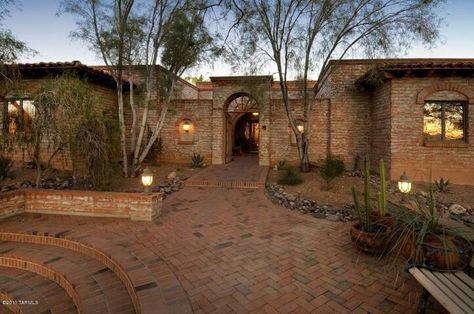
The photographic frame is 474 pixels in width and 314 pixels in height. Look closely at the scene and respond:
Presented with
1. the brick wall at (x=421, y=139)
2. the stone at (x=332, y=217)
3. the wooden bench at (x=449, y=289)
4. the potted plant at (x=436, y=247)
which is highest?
the brick wall at (x=421, y=139)

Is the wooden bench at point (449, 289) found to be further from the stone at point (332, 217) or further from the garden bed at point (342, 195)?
the garden bed at point (342, 195)

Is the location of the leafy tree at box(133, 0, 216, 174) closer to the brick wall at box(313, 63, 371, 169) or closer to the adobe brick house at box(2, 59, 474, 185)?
the adobe brick house at box(2, 59, 474, 185)

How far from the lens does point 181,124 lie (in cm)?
1259

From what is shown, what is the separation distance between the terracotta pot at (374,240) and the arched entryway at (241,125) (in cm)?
952

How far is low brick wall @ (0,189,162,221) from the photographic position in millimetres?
5043

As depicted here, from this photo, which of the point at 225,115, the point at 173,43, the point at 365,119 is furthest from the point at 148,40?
the point at 365,119

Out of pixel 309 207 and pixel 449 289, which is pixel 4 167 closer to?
pixel 309 207

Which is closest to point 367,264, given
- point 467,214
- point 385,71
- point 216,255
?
point 216,255

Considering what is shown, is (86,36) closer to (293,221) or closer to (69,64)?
(69,64)

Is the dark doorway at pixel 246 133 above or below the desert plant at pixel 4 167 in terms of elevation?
above

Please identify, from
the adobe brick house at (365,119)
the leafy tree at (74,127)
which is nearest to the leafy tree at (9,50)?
Result: the leafy tree at (74,127)

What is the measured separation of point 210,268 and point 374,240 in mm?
2463

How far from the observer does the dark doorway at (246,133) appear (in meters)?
18.9

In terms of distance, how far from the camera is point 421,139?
8477mm
